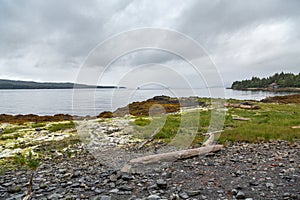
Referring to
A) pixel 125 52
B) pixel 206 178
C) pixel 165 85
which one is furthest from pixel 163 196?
pixel 165 85

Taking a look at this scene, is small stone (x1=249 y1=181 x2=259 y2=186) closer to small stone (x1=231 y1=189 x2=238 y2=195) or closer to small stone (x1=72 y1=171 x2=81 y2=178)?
small stone (x1=231 y1=189 x2=238 y2=195)

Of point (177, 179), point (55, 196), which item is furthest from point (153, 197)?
point (55, 196)

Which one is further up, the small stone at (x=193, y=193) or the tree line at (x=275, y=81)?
the tree line at (x=275, y=81)

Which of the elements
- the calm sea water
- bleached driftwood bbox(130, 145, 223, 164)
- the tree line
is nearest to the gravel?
bleached driftwood bbox(130, 145, 223, 164)

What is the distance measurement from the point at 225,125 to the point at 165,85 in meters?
5.28

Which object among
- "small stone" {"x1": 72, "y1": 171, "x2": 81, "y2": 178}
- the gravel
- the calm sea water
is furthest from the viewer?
the calm sea water

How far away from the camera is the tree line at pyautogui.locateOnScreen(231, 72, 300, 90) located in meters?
137

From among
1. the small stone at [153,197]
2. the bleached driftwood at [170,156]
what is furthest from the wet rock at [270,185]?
the bleached driftwood at [170,156]

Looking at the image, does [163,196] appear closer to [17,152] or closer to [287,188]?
[287,188]

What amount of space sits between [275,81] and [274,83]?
340cm

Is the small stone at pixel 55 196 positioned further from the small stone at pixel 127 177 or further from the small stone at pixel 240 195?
the small stone at pixel 240 195

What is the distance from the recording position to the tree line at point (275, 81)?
136825 mm

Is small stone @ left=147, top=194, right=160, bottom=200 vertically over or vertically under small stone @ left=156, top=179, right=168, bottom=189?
under

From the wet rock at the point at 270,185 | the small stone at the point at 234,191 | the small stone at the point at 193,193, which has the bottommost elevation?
the small stone at the point at 193,193
